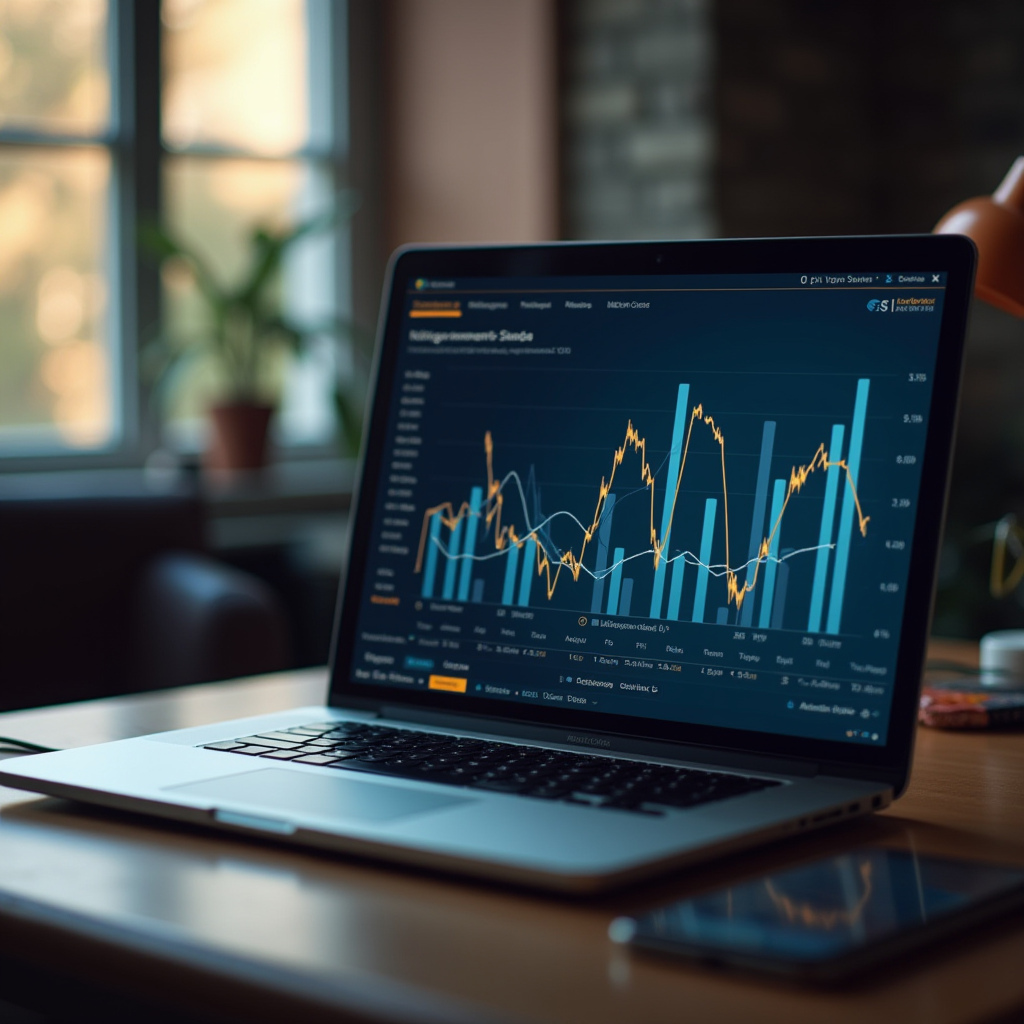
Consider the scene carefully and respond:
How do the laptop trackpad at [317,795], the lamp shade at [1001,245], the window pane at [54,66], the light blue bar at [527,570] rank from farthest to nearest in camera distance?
the window pane at [54,66] → the lamp shade at [1001,245] → the light blue bar at [527,570] → the laptop trackpad at [317,795]

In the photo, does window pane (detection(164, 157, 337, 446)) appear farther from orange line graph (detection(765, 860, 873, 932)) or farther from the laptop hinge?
orange line graph (detection(765, 860, 873, 932))

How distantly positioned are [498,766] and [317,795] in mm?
111

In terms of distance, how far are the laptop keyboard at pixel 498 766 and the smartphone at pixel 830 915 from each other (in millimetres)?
93

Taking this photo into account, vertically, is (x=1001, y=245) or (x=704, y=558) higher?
(x=1001, y=245)

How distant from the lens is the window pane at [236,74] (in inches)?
141

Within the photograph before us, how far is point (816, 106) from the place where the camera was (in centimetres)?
376

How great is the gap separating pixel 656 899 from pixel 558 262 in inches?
18.7

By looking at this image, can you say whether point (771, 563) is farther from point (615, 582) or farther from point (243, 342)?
point (243, 342)

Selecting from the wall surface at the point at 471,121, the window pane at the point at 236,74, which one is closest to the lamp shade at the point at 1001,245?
the wall surface at the point at 471,121

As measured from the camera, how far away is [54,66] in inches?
133

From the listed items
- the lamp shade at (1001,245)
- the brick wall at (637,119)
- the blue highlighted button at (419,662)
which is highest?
the brick wall at (637,119)

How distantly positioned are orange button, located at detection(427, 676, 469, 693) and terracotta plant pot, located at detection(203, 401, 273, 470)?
252cm

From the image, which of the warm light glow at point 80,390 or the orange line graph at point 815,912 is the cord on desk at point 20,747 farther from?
the warm light glow at point 80,390

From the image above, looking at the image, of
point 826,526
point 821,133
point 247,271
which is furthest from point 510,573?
point 821,133
